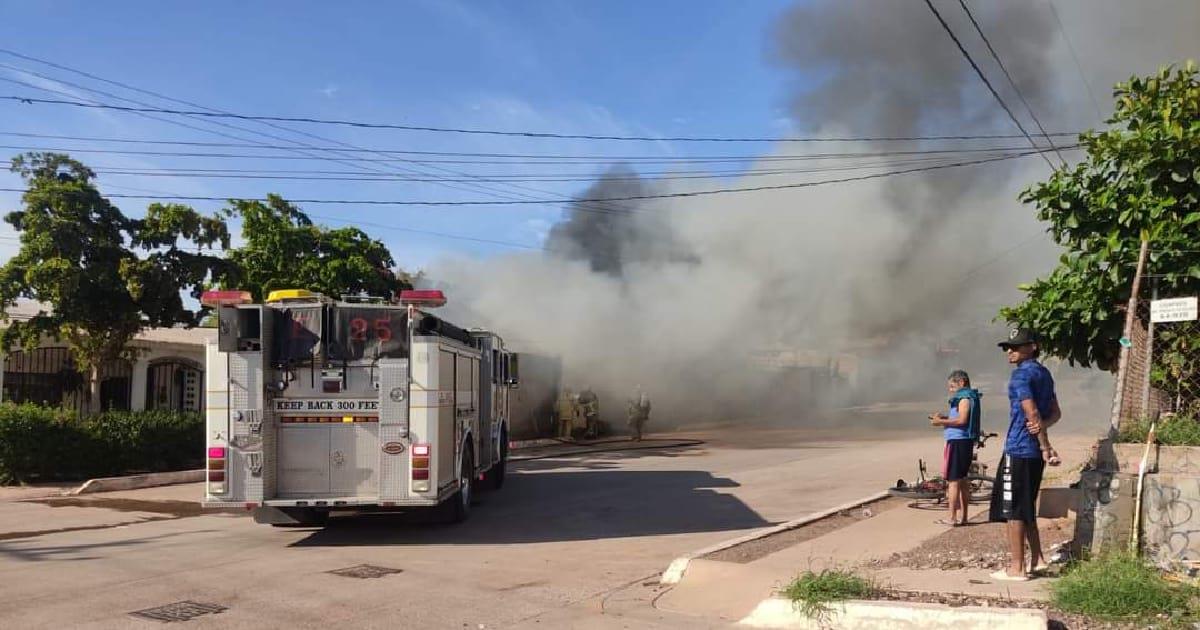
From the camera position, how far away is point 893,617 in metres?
4.87

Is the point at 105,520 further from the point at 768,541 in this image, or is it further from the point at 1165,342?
the point at 1165,342

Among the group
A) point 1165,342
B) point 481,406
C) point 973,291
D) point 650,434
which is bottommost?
point 650,434

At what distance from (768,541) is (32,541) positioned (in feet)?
22.6

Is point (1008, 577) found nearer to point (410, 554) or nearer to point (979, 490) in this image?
point (410, 554)

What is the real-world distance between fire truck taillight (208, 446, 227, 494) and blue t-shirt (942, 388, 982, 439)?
6582mm

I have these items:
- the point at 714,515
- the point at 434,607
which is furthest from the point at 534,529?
the point at 434,607

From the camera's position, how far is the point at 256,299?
16.1 meters

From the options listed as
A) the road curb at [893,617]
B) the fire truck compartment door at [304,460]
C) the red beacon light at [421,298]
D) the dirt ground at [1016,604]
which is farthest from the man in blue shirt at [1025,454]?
the fire truck compartment door at [304,460]

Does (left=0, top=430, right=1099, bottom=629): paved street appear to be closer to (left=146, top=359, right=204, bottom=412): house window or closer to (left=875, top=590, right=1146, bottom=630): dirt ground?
(left=875, top=590, right=1146, bottom=630): dirt ground

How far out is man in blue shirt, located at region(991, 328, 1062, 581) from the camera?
5.55 meters

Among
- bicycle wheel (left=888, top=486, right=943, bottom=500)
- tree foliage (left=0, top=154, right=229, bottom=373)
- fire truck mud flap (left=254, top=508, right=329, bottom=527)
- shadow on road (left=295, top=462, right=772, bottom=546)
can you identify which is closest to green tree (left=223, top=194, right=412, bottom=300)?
tree foliage (left=0, top=154, right=229, bottom=373)

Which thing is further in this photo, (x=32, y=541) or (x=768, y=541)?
(x=32, y=541)

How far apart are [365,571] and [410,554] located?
821mm

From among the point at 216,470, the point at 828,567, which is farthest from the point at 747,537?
the point at 216,470
